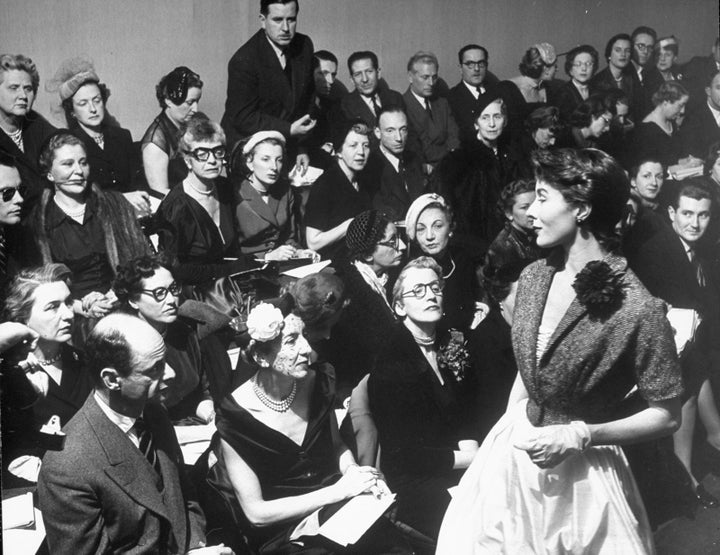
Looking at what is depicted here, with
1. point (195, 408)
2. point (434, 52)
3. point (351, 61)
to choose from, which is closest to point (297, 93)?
point (351, 61)

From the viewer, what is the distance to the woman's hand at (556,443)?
2627mm

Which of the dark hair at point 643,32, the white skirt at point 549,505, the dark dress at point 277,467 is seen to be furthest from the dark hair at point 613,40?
the dark dress at point 277,467

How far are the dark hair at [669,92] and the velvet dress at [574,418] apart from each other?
5.80 ft

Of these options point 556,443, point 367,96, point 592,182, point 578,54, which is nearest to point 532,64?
point 578,54

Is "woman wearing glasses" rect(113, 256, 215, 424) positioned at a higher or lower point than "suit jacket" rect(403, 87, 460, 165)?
lower

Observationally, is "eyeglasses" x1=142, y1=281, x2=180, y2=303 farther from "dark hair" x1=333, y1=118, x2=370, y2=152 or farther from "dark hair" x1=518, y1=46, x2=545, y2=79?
"dark hair" x1=518, y1=46, x2=545, y2=79

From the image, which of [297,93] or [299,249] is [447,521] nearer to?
[299,249]

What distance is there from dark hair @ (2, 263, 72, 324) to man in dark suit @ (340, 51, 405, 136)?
1447mm

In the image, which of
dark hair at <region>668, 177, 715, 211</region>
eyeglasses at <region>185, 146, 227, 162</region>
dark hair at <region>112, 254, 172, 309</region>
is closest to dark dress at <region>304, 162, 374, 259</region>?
eyeglasses at <region>185, 146, 227, 162</region>

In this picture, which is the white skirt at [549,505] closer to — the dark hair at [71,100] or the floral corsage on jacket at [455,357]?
the floral corsage on jacket at [455,357]

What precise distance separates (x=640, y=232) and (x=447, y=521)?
1.31 metres

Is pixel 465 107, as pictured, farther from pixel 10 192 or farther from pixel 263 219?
pixel 10 192

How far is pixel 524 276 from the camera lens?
9.71 feet

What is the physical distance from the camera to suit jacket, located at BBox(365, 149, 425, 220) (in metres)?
3.96
